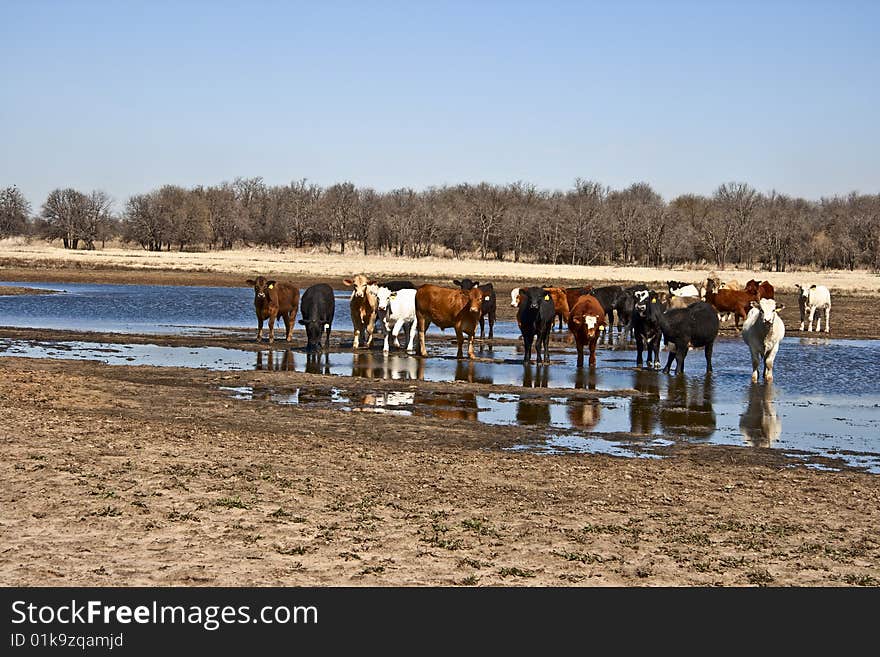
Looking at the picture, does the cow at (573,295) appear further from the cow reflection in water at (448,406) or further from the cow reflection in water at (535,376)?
the cow reflection in water at (448,406)

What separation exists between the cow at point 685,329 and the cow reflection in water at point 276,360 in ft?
23.6

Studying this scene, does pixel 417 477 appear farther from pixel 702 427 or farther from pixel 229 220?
pixel 229 220

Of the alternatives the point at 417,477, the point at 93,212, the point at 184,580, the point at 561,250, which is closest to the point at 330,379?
the point at 417,477

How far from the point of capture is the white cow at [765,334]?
1941 centimetres

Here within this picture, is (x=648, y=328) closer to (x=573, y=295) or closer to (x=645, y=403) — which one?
(x=645, y=403)

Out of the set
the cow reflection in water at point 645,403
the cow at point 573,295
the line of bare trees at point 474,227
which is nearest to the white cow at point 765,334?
the cow reflection in water at point 645,403

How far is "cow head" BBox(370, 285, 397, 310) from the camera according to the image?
23.9 meters

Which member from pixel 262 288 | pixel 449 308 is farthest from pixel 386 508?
pixel 262 288

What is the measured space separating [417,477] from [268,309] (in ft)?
50.3

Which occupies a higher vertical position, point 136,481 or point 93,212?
point 93,212

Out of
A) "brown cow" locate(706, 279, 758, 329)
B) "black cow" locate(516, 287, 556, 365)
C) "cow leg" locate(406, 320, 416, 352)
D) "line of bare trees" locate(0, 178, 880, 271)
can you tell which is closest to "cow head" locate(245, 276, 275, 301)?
"cow leg" locate(406, 320, 416, 352)

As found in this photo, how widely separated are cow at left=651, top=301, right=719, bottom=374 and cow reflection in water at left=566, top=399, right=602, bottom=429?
15.0 ft

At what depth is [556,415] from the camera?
15.1 m
